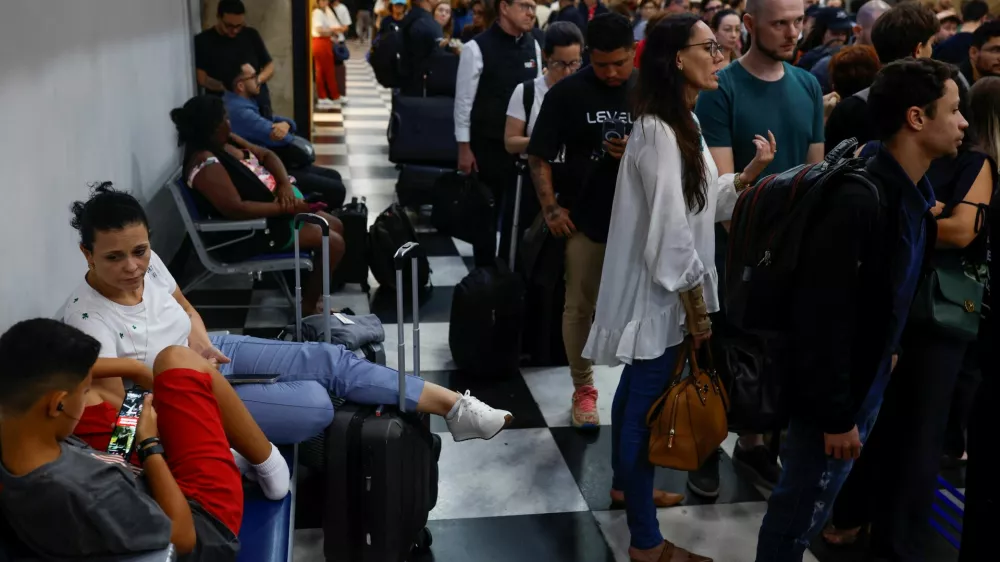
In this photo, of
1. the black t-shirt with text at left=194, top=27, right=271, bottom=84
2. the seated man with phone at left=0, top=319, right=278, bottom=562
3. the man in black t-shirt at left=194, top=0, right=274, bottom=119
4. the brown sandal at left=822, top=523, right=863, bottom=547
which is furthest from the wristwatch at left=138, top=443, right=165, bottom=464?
the black t-shirt with text at left=194, top=27, right=271, bottom=84

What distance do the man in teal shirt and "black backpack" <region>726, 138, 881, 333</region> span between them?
0.78m

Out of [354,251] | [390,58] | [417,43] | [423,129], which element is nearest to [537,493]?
[354,251]

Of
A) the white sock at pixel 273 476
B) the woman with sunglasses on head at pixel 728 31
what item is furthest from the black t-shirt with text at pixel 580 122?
the woman with sunglasses on head at pixel 728 31

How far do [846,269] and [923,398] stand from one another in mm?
819

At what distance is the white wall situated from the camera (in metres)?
2.52

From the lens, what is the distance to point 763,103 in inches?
114

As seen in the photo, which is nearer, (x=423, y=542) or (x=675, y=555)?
(x=675, y=555)

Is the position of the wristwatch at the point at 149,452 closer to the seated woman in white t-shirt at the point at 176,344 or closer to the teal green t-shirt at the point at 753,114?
the seated woman in white t-shirt at the point at 176,344

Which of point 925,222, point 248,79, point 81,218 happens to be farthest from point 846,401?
point 248,79

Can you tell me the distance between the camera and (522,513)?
284 cm

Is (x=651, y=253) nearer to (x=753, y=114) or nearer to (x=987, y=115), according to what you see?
(x=753, y=114)

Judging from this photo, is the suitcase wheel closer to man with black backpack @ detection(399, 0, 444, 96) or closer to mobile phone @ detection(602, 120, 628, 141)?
mobile phone @ detection(602, 120, 628, 141)

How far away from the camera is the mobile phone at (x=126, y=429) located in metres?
1.89

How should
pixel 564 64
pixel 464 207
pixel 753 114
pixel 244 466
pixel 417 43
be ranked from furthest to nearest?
pixel 417 43, pixel 464 207, pixel 564 64, pixel 753 114, pixel 244 466
